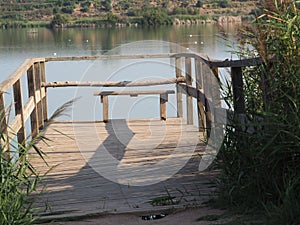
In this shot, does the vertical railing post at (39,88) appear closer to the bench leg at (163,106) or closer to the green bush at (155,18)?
the bench leg at (163,106)

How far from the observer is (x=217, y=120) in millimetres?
5594

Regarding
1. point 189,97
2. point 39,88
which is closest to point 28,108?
point 39,88

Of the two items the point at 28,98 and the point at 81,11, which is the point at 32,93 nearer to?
the point at 28,98

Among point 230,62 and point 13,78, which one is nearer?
point 230,62

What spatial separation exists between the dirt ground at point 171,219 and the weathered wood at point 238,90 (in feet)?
2.76

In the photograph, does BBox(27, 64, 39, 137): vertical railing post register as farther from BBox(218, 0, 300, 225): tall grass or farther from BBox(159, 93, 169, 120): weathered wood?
BBox(218, 0, 300, 225): tall grass

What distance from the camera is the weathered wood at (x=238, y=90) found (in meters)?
4.98

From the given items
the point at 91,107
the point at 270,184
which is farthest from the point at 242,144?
the point at 91,107

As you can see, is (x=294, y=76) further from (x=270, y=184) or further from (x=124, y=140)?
(x=124, y=140)

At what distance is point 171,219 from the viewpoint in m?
4.43

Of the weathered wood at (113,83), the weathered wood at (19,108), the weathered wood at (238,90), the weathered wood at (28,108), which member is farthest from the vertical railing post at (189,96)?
the weathered wood at (238,90)

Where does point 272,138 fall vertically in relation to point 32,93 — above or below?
above

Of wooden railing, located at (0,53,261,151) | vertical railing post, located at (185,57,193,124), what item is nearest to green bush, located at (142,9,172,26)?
wooden railing, located at (0,53,261,151)

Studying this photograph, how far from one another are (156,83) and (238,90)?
4.71 metres
